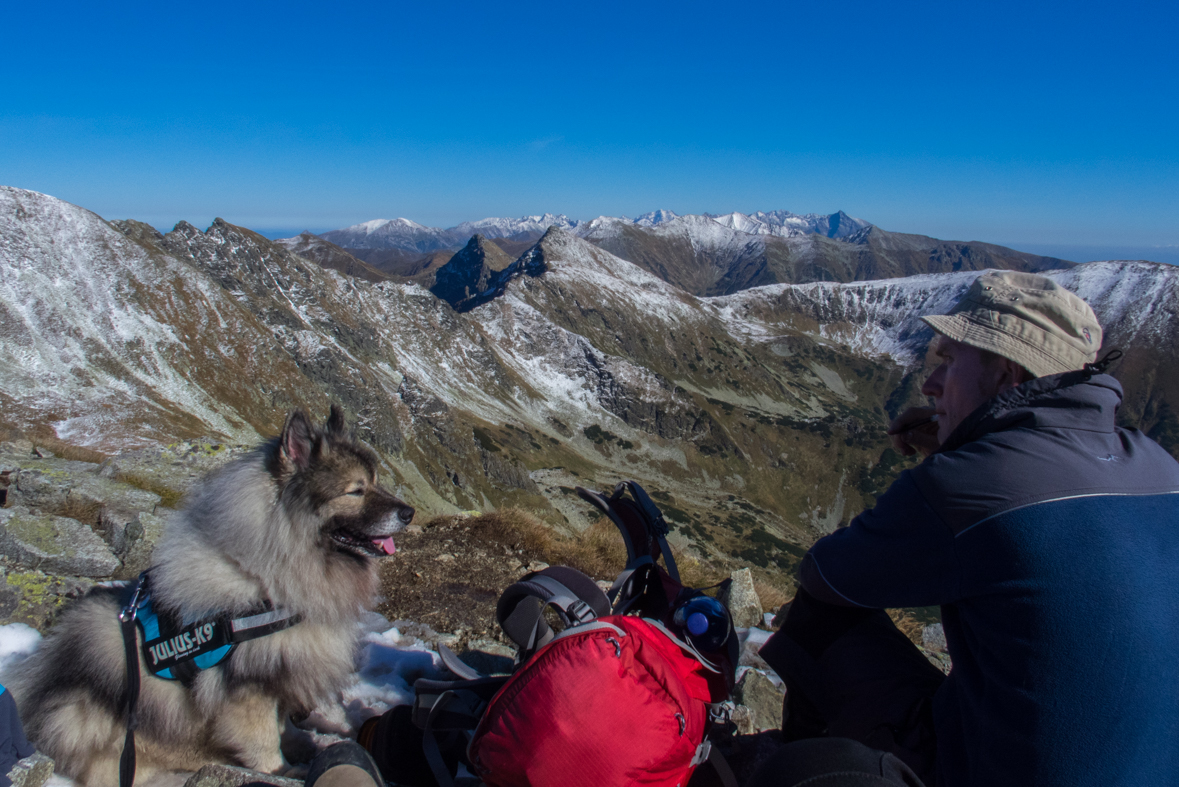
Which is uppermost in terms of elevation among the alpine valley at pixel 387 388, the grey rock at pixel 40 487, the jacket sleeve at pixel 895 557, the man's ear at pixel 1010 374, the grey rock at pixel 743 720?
the man's ear at pixel 1010 374

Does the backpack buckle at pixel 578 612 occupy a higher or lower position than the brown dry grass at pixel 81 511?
higher

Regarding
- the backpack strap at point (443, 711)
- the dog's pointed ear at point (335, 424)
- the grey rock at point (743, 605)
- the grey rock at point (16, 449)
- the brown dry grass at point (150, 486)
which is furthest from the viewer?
the grey rock at point (16, 449)

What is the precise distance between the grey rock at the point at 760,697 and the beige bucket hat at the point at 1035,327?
3.53m

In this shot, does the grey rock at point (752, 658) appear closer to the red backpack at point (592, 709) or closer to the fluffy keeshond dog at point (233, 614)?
the red backpack at point (592, 709)

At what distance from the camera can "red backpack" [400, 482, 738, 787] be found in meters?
2.54

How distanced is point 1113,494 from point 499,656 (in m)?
5.03

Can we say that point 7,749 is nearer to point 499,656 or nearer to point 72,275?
point 499,656

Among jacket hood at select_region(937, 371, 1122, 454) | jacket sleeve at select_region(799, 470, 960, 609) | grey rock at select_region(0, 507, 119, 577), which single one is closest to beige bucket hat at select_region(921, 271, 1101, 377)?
jacket hood at select_region(937, 371, 1122, 454)

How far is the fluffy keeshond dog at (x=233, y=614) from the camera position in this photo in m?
3.59

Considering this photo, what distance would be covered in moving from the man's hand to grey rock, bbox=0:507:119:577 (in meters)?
8.22

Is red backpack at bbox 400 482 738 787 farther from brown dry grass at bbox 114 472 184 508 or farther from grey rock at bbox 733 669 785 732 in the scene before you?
brown dry grass at bbox 114 472 184 508

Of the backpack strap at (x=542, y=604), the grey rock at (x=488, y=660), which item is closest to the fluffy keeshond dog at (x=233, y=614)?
the backpack strap at (x=542, y=604)

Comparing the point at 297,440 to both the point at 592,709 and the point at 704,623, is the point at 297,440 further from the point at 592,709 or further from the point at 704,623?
the point at 704,623

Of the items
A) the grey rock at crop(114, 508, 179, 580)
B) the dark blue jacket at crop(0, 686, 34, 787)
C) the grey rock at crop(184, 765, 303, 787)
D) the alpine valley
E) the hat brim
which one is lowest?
the alpine valley
